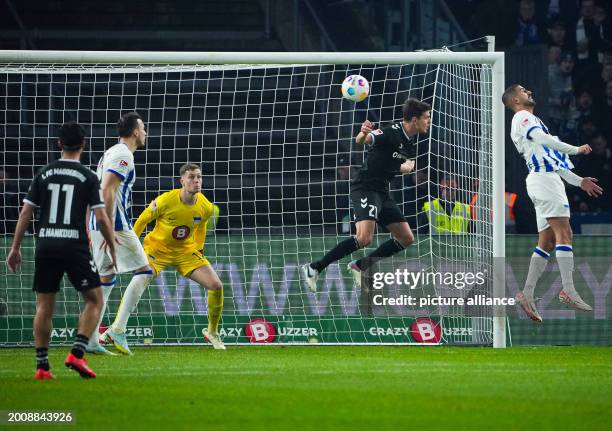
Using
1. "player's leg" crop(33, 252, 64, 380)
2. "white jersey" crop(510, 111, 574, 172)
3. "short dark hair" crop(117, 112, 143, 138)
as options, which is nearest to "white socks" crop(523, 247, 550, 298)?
"white jersey" crop(510, 111, 574, 172)

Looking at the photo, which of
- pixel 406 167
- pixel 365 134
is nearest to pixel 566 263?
pixel 406 167

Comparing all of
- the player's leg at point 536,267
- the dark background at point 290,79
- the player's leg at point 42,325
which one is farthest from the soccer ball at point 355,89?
the player's leg at point 42,325

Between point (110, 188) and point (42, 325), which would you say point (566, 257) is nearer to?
point (110, 188)

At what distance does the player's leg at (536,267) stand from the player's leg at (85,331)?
5493 mm

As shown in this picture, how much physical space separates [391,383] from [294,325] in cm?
535

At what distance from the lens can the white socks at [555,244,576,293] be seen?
12.6 metres

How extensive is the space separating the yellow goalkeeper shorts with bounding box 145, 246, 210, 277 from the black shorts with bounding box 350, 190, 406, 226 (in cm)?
191

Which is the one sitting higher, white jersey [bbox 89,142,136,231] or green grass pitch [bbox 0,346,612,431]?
white jersey [bbox 89,142,136,231]

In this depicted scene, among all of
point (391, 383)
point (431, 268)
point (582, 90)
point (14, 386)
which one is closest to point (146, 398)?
point (14, 386)

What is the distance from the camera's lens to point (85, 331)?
341 inches

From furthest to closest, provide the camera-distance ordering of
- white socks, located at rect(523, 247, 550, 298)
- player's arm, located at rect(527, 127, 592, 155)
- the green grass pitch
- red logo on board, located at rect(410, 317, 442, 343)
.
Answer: red logo on board, located at rect(410, 317, 442, 343) → white socks, located at rect(523, 247, 550, 298) → player's arm, located at rect(527, 127, 592, 155) → the green grass pitch

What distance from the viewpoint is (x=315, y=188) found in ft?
54.0

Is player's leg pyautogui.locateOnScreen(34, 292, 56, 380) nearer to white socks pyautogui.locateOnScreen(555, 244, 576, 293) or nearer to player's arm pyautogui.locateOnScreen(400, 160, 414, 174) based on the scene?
player's arm pyautogui.locateOnScreen(400, 160, 414, 174)

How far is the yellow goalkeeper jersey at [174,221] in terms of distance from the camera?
11992 millimetres
